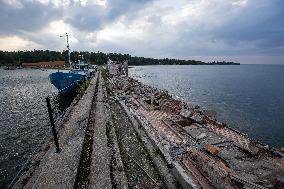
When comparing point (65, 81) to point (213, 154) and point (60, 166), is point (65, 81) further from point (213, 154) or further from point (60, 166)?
point (213, 154)

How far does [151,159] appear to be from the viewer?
11539 mm

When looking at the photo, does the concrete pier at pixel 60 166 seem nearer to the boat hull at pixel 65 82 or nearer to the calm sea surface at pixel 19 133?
the calm sea surface at pixel 19 133

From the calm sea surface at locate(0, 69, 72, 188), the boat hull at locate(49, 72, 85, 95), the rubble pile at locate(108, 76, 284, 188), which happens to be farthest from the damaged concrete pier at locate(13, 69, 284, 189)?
the boat hull at locate(49, 72, 85, 95)

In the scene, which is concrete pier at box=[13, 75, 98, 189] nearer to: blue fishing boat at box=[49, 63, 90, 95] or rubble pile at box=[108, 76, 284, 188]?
rubble pile at box=[108, 76, 284, 188]

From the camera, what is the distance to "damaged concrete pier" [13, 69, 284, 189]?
30.1 ft

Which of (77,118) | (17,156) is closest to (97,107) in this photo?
(77,118)

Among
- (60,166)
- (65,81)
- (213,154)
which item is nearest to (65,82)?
(65,81)

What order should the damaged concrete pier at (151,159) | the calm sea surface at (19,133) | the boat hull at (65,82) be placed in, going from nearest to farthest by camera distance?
the damaged concrete pier at (151,159) → the calm sea surface at (19,133) → the boat hull at (65,82)

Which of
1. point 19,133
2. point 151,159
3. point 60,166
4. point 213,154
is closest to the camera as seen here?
point 60,166

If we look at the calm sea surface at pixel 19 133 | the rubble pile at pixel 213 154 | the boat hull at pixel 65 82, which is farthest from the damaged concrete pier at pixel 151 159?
the boat hull at pixel 65 82

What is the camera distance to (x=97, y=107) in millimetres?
22172

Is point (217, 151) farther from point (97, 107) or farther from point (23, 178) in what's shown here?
point (97, 107)

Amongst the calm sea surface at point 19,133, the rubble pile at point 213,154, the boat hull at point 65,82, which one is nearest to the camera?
the rubble pile at point 213,154

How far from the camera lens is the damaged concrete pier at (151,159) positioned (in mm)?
9164
